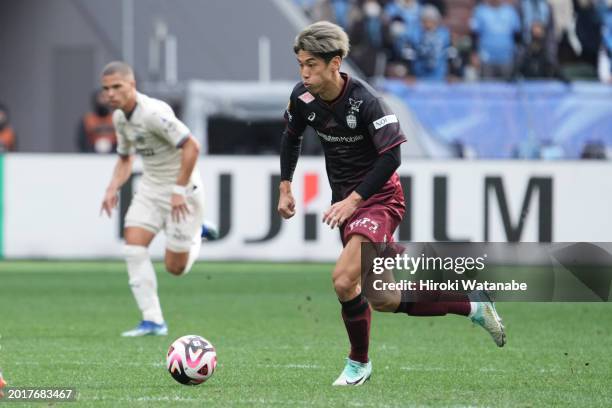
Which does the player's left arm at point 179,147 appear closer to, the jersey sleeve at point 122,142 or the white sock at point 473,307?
the jersey sleeve at point 122,142

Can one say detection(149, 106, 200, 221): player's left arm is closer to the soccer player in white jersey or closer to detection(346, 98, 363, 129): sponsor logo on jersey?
the soccer player in white jersey

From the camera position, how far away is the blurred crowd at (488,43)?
76.0 feet

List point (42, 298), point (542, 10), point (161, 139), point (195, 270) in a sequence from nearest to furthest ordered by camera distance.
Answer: point (161, 139), point (42, 298), point (195, 270), point (542, 10)

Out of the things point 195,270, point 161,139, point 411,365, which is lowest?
point 195,270

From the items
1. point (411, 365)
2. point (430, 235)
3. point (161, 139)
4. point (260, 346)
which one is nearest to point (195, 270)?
point (430, 235)

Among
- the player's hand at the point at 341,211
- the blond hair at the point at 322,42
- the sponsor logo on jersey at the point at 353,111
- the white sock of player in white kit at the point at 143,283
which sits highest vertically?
the blond hair at the point at 322,42

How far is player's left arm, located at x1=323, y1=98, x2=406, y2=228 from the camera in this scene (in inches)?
321

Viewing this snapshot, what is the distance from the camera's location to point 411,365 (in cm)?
944

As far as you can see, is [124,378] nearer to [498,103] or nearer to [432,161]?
[432,161]

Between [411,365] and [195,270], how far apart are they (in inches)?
372

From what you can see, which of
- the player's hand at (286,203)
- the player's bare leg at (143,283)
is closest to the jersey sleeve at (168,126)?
the player's bare leg at (143,283)

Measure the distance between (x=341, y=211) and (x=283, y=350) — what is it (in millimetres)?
2531

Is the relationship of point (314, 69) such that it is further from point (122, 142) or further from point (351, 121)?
point (122, 142)

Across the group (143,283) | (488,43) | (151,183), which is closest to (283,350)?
(143,283)
